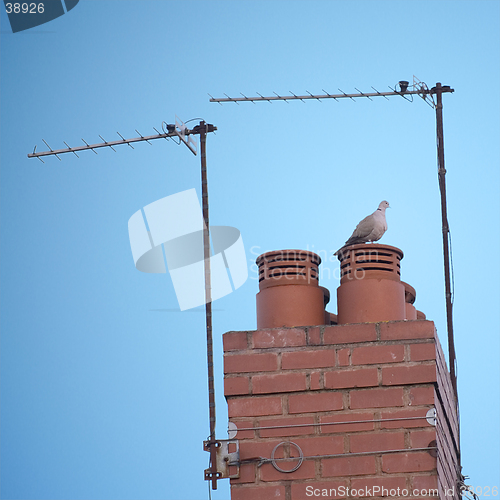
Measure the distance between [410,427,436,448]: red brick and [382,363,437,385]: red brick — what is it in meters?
0.19

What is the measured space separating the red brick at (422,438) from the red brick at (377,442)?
0.04 metres

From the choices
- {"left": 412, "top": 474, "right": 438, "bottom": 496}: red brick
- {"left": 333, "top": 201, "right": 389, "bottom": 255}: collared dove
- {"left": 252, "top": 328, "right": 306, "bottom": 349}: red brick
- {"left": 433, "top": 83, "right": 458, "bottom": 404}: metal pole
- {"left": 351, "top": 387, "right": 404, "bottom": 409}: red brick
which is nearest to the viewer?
{"left": 412, "top": 474, "right": 438, "bottom": 496}: red brick

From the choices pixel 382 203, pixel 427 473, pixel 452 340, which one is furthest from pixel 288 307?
pixel 382 203

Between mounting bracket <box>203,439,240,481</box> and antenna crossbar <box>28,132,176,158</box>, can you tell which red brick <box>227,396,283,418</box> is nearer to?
mounting bracket <box>203,439,240,481</box>

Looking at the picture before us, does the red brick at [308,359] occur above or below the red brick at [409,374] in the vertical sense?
above

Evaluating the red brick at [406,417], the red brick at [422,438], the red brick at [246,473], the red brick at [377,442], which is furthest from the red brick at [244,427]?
the red brick at [422,438]

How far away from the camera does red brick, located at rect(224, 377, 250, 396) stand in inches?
124

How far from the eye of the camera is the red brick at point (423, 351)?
10.3ft

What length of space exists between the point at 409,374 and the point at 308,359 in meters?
0.39

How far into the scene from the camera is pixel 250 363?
125 inches

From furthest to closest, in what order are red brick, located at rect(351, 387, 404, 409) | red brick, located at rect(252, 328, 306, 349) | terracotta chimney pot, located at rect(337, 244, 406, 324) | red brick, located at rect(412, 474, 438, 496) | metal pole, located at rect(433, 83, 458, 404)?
1. metal pole, located at rect(433, 83, 458, 404)
2. terracotta chimney pot, located at rect(337, 244, 406, 324)
3. red brick, located at rect(252, 328, 306, 349)
4. red brick, located at rect(351, 387, 404, 409)
5. red brick, located at rect(412, 474, 438, 496)

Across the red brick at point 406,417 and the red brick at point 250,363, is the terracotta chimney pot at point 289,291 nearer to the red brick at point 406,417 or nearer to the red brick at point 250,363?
the red brick at point 250,363

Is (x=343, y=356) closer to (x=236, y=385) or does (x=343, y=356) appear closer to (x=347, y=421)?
(x=347, y=421)

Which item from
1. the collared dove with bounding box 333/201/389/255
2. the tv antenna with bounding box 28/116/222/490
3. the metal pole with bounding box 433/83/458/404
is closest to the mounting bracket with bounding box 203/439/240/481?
the tv antenna with bounding box 28/116/222/490
